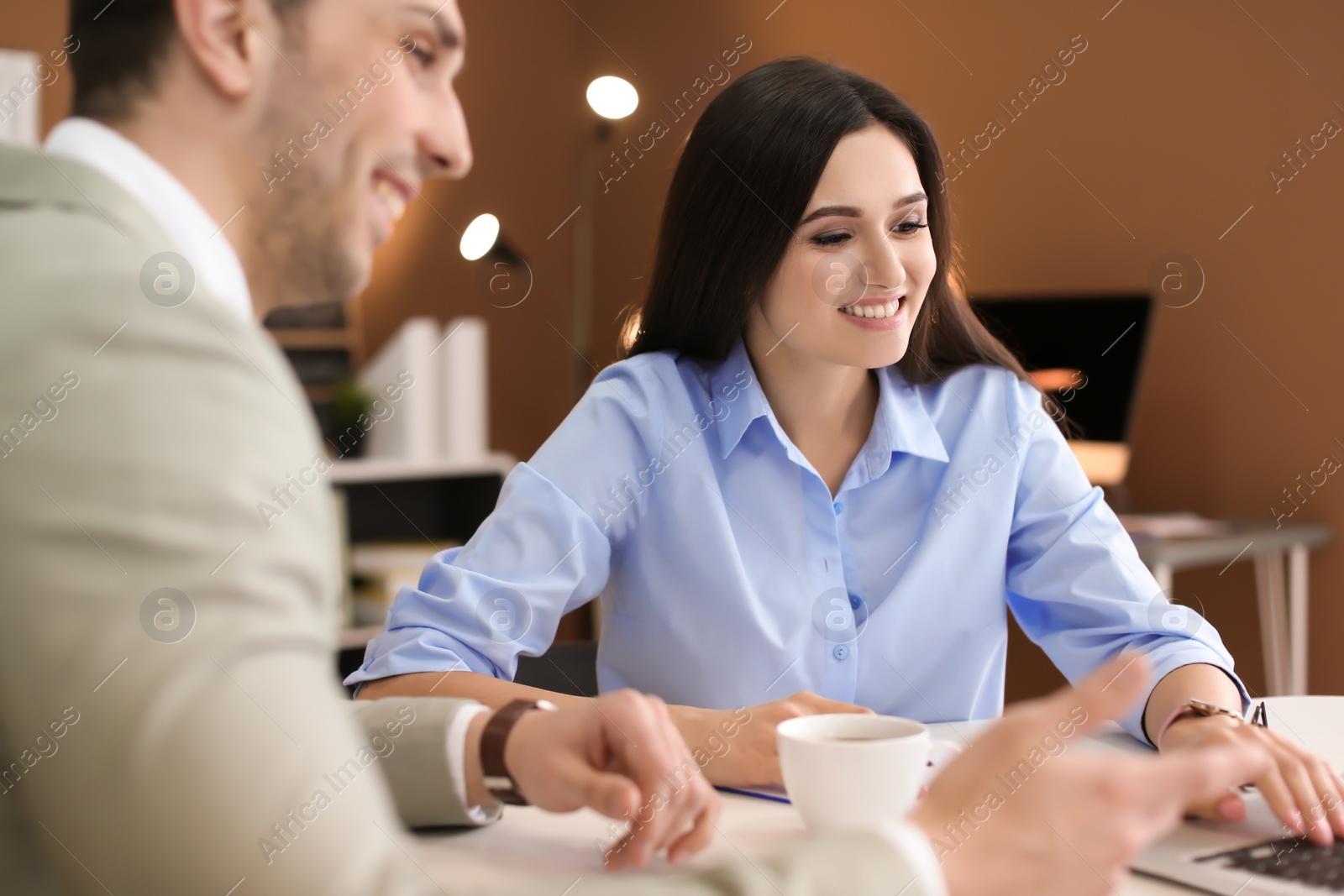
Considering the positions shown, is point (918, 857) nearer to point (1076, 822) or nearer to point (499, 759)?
point (1076, 822)

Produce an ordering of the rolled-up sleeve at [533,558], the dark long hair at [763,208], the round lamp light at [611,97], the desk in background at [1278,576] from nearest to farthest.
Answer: the rolled-up sleeve at [533,558] < the dark long hair at [763,208] < the desk in background at [1278,576] < the round lamp light at [611,97]

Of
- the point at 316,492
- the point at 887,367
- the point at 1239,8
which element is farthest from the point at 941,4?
the point at 316,492

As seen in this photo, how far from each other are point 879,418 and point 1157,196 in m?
2.12

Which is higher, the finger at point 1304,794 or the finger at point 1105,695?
the finger at point 1105,695

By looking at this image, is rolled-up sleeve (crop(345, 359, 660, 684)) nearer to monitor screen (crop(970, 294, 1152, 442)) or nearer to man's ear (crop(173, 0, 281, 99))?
man's ear (crop(173, 0, 281, 99))

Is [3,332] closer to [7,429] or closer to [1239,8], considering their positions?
[7,429]

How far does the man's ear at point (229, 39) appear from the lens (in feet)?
1.88

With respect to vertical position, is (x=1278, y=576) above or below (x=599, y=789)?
below

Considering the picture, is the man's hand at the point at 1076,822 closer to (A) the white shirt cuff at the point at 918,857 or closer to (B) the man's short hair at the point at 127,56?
(A) the white shirt cuff at the point at 918,857

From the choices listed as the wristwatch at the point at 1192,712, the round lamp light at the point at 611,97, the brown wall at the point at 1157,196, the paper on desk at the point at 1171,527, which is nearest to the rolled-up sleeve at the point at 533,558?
the wristwatch at the point at 1192,712

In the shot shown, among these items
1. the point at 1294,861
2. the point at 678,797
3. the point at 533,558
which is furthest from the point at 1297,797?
the point at 533,558

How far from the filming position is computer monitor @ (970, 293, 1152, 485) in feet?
10.2

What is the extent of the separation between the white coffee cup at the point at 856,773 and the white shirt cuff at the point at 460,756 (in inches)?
9.4

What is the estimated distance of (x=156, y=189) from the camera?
562 mm
